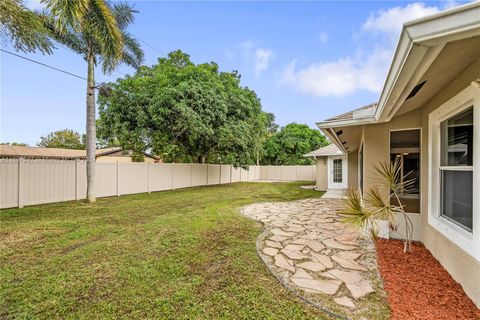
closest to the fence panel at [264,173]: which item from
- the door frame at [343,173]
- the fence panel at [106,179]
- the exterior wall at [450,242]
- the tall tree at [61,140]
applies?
the door frame at [343,173]

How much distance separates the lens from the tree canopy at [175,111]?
12586 millimetres

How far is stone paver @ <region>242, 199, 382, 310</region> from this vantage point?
2.98 meters

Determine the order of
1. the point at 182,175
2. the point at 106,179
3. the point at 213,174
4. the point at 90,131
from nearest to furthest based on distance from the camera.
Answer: the point at 90,131
the point at 106,179
the point at 182,175
the point at 213,174

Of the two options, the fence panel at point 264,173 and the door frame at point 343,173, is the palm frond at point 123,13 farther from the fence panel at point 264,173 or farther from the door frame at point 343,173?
the fence panel at point 264,173

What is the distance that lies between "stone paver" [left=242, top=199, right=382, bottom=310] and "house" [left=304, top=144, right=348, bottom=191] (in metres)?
9.01

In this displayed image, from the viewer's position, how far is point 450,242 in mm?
3209

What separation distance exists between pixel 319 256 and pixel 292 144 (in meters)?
25.0

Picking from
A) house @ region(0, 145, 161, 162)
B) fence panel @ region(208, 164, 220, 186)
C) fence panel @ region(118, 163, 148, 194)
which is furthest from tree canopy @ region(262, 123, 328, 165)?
fence panel @ region(118, 163, 148, 194)

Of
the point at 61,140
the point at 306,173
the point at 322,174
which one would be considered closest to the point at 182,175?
the point at 322,174

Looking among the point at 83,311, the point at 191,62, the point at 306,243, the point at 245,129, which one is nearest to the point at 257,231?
the point at 306,243

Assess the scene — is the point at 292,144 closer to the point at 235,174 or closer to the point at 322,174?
the point at 235,174

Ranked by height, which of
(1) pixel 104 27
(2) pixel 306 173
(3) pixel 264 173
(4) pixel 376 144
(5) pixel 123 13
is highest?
(5) pixel 123 13

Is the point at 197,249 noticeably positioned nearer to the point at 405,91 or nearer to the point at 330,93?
the point at 405,91

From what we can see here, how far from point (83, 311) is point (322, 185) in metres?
15.5
